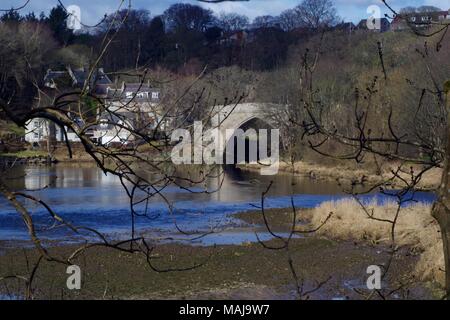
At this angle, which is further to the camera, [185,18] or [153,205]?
[153,205]

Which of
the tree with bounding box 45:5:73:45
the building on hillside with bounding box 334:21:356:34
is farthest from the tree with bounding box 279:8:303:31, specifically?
the tree with bounding box 45:5:73:45

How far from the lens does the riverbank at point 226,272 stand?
404 inches

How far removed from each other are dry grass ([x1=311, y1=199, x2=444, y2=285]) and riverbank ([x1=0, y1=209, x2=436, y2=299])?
33 cm

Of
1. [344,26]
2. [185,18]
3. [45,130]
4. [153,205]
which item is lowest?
[153,205]

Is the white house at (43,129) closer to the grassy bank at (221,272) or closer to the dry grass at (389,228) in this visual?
the grassy bank at (221,272)

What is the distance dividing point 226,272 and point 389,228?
3.63 meters

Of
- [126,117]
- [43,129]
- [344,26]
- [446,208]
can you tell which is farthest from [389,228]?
[446,208]

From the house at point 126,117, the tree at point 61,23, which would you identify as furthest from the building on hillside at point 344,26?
the house at point 126,117

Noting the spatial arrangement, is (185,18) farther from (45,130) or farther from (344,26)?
(45,130)

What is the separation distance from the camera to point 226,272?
11891 mm
